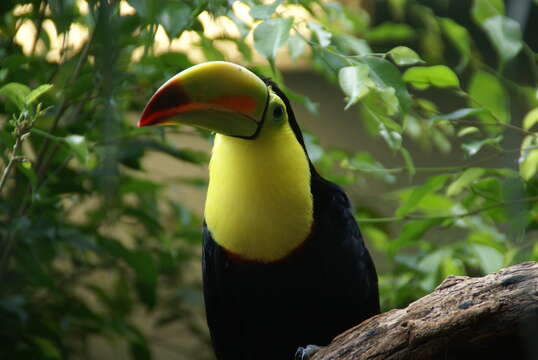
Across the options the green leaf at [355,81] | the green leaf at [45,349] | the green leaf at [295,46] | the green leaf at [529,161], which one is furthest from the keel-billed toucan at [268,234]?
the green leaf at [45,349]

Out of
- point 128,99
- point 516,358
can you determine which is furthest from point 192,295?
point 516,358

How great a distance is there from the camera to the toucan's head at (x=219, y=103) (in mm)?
1209

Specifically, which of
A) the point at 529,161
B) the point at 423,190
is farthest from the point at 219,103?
the point at 529,161

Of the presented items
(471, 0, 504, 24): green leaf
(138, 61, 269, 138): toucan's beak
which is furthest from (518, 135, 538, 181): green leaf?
(138, 61, 269, 138): toucan's beak

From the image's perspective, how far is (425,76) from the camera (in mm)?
1398

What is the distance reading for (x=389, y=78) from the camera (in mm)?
1306

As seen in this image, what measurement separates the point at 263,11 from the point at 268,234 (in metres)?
0.48

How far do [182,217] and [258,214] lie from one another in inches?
39.7

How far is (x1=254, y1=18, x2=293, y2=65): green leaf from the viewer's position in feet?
4.14

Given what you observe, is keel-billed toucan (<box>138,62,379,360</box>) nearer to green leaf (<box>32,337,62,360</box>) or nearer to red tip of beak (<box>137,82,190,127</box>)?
red tip of beak (<box>137,82,190,127</box>)

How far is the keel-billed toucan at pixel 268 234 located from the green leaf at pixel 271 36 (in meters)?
0.07

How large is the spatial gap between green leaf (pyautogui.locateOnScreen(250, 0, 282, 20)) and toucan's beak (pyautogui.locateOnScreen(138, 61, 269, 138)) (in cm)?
11

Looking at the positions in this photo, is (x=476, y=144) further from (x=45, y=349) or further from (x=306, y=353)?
(x=45, y=349)

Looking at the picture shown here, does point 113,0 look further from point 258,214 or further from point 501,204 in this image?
point 501,204
